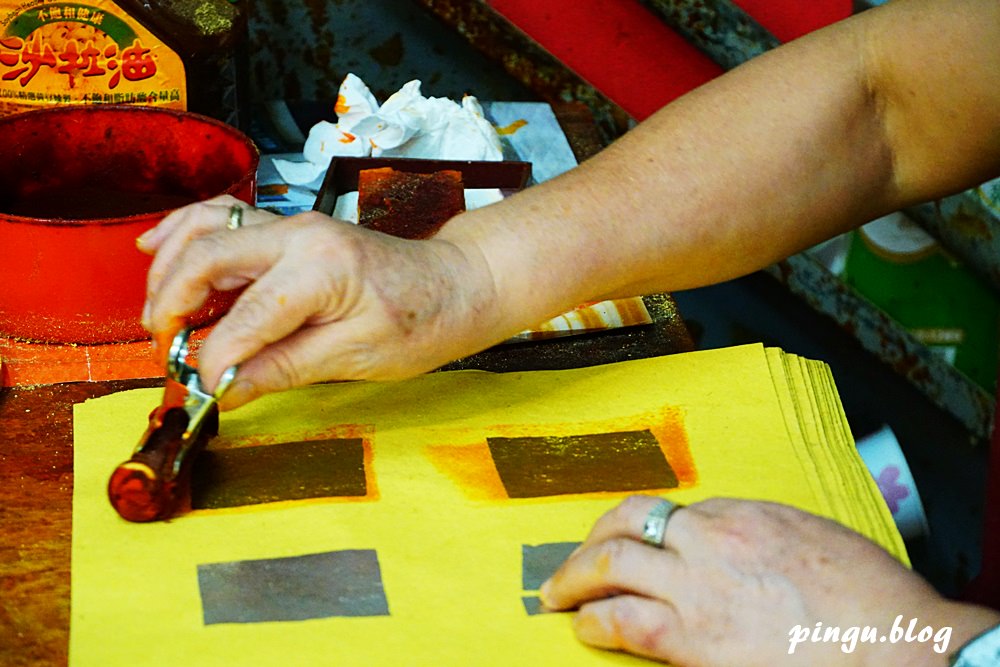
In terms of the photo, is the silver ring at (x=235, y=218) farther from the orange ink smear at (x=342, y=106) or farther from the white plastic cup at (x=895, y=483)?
the white plastic cup at (x=895, y=483)

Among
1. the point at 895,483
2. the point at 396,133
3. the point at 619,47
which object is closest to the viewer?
the point at 895,483

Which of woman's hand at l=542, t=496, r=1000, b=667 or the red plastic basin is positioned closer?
woman's hand at l=542, t=496, r=1000, b=667

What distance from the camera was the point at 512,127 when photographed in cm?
154

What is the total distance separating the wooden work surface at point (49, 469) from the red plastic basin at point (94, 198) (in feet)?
0.23

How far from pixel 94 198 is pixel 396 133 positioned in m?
0.39

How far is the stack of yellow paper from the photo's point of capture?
71cm

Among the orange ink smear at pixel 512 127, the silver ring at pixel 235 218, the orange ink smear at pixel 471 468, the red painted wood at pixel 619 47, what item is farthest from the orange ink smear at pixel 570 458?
the red painted wood at pixel 619 47

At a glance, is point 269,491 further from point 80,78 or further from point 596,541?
point 80,78

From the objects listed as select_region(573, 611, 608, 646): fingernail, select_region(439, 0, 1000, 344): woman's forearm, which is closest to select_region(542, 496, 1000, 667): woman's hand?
select_region(573, 611, 608, 646): fingernail

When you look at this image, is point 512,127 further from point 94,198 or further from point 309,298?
point 309,298

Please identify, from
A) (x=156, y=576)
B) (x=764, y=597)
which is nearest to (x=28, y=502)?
(x=156, y=576)

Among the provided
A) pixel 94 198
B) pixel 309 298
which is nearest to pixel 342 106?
pixel 94 198

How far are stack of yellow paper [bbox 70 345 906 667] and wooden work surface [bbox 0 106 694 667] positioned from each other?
2 centimetres

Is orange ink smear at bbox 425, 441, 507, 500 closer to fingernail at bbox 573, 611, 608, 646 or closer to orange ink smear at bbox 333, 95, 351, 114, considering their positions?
fingernail at bbox 573, 611, 608, 646
